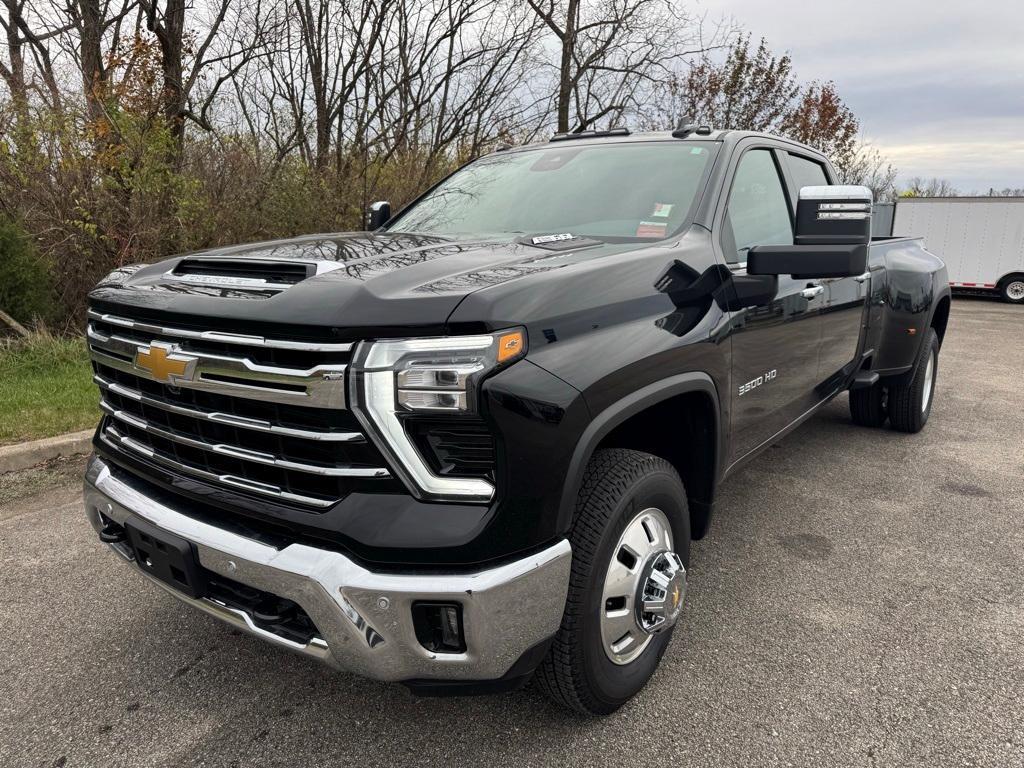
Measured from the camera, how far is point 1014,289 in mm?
18172

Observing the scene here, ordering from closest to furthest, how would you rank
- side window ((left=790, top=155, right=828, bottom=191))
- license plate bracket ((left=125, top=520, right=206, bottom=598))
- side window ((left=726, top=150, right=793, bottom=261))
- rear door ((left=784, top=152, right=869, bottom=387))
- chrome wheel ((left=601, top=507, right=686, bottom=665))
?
license plate bracket ((left=125, top=520, right=206, bottom=598)) < chrome wheel ((left=601, top=507, right=686, bottom=665)) < side window ((left=726, top=150, right=793, bottom=261)) < rear door ((left=784, top=152, right=869, bottom=387)) < side window ((left=790, top=155, right=828, bottom=191))

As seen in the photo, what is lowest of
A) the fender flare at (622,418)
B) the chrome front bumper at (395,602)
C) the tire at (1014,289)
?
the tire at (1014,289)

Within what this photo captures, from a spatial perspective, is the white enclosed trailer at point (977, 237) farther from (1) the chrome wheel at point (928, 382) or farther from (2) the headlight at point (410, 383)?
(2) the headlight at point (410, 383)

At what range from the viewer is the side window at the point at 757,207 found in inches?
116

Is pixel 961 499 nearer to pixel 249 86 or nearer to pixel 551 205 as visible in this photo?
pixel 551 205

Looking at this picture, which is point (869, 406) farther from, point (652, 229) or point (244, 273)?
point (244, 273)

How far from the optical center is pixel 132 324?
7.06 feet

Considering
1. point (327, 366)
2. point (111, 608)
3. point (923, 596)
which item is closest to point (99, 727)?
point (111, 608)

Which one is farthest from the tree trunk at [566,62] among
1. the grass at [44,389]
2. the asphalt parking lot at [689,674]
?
the asphalt parking lot at [689,674]

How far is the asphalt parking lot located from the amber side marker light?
123 cm

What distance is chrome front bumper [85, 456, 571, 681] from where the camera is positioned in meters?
1.67

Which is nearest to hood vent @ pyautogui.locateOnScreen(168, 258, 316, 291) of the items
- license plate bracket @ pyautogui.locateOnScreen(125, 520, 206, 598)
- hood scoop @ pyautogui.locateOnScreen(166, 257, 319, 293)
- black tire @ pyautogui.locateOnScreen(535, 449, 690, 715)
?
hood scoop @ pyautogui.locateOnScreen(166, 257, 319, 293)

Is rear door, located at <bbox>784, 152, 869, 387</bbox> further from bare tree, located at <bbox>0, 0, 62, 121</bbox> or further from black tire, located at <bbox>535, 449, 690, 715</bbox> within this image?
bare tree, located at <bbox>0, 0, 62, 121</bbox>

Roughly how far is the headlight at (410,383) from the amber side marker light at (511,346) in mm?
33
